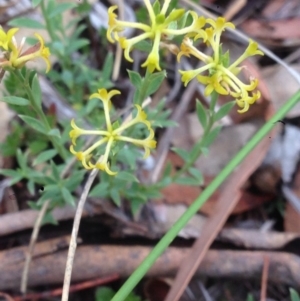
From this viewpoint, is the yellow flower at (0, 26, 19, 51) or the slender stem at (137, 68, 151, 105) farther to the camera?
the slender stem at (137, 68, 151, 105)

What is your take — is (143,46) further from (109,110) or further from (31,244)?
(31,244)

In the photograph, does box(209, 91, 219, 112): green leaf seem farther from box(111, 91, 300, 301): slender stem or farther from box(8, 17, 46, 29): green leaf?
box(8, 17, 46, 29): green leaf

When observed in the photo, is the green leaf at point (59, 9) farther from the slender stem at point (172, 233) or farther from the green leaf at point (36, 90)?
the slender stem at point (172, 233)

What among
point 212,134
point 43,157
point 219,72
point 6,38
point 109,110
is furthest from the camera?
point 43,157

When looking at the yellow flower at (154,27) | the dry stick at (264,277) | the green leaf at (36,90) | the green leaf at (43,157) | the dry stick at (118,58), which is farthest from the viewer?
the dry stick at (118,58)

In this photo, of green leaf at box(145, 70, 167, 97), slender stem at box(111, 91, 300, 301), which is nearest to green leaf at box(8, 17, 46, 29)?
green leaf at box(145, 70, 167, 97)

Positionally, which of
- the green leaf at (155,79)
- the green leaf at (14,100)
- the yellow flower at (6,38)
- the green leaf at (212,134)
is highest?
the yellow flower at (6,38)

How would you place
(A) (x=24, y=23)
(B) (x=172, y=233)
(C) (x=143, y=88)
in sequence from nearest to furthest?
(C) (x=143, y=88)
(B) (x=172, y=233)
(A) (x=24, y=23)

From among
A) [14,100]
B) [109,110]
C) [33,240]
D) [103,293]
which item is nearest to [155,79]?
[109,110]

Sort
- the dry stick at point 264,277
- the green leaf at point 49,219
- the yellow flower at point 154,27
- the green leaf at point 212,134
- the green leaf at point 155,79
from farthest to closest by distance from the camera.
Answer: the dry stick at point 264,277 → the green leaf at point 49,219 → the green leaf at point 212,134 → the green leaf at point 155,79 → the yellow flower at point 154,27

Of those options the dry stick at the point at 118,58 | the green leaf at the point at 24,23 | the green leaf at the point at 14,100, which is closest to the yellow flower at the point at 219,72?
the green leaf at the point at 14,100

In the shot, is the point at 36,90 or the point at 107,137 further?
the point at 36,90

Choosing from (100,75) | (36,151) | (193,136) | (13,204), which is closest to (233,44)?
(193,136)
